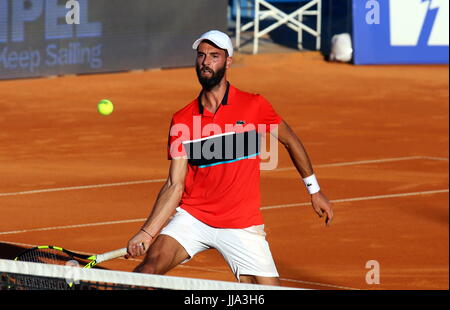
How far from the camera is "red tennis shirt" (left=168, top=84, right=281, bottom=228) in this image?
7.12 meters

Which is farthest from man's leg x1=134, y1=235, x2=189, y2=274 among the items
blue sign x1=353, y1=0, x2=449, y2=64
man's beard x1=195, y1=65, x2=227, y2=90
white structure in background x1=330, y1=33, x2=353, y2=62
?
white structure in background x1=330, y1=33, x2=353, y2=62

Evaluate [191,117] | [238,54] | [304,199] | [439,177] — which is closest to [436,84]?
[238,54]

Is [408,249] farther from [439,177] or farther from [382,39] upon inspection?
[382,39]

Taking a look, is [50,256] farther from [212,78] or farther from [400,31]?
[400,31]

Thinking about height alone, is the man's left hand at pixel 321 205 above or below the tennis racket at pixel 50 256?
above

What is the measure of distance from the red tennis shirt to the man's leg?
275mm

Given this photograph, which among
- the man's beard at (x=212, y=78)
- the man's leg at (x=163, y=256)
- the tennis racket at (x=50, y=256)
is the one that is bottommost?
the tennis racket at (x=50, y=256)

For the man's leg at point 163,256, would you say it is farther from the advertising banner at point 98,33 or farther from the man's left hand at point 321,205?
the advertising banner at point 98,33

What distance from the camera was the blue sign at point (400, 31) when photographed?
82.3ft

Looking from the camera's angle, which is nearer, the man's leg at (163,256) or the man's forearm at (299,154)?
the man's leg at (163,256)

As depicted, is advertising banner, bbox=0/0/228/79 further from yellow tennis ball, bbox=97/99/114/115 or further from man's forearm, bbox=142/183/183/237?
man's forearm, bbox=142/183/183/237

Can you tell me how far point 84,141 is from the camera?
17.2m

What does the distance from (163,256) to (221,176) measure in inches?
26.7

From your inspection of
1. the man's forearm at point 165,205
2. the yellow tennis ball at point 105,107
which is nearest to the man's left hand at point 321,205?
the man's forearm at point 165,205
